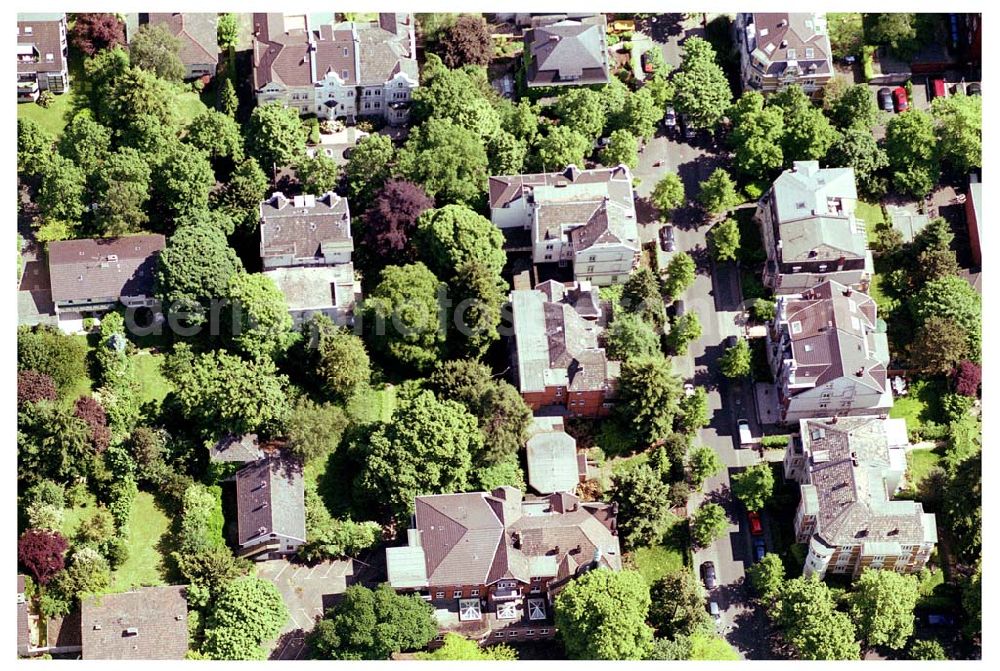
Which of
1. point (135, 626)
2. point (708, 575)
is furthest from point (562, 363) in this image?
point (135, 626)

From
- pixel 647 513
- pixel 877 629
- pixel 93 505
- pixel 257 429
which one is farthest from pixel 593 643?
pixel 93 505

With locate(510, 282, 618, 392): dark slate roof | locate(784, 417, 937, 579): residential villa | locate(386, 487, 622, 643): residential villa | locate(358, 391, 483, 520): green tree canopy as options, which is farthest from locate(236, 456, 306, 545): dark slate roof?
locate(784, 417, 937, 579): residential villa

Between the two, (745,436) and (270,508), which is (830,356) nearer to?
(745,436)

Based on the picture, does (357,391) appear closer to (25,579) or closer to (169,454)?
(169,454)

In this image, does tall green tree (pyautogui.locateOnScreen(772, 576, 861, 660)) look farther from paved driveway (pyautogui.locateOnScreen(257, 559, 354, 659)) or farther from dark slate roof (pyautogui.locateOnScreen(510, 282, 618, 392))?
paved driveway (pyautogui.locateOnScreen(257, 559, 354, 659))

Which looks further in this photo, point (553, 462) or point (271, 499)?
point (553, 462)
